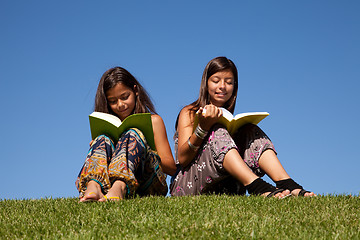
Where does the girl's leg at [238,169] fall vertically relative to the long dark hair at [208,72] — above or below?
below

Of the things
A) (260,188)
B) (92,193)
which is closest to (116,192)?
(92,193)

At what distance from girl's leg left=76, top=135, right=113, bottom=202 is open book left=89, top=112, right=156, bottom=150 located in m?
0.29

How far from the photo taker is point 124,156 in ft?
14.5

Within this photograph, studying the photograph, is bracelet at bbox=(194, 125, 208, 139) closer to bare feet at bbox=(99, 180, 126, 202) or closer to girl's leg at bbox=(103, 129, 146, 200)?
girl's leg at bbox=(103, 129, 146, 200)

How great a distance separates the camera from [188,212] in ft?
12.0

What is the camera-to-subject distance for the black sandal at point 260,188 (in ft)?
14.8

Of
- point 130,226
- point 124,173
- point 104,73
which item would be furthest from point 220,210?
point 104,73

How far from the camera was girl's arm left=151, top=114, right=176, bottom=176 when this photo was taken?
527cm

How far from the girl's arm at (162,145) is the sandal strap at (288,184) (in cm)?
138

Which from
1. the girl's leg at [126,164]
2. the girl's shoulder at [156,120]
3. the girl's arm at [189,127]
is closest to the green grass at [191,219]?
the girl's leg at [126,164]

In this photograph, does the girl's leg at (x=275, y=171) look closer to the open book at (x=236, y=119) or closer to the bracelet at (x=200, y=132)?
the open book at (x=236, y=119)

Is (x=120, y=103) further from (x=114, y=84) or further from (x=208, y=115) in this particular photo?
(x=208, y=115)

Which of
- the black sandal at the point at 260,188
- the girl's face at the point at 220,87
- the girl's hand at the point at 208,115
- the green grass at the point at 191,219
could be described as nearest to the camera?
the green grass at the point at 191,219

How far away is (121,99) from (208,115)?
1.30 m
